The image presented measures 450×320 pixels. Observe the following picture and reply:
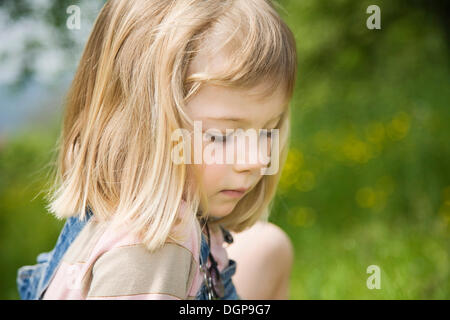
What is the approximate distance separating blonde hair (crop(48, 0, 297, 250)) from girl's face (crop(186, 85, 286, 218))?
0.02 metres

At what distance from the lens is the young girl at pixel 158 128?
3.25ft

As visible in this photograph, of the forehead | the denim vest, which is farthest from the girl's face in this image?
the denim vest

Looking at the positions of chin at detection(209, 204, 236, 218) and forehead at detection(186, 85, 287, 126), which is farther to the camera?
chin at detection(209, 204, 236, 218)

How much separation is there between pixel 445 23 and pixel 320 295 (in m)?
1.15

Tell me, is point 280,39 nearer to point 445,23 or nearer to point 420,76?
point 445,23

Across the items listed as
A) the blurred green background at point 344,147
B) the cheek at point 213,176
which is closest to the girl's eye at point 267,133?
the cheek at point 213,176

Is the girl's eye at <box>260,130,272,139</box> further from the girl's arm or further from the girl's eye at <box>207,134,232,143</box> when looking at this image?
the girl's arm

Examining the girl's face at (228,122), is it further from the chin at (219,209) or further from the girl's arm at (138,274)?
the girl's arm at (138,274)

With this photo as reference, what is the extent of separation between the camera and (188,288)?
108cm

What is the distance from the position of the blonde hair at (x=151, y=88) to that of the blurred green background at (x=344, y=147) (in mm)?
450

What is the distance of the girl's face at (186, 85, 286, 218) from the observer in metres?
1.07

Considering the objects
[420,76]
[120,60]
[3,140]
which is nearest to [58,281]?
[120,60]

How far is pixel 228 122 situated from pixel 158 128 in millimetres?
135
